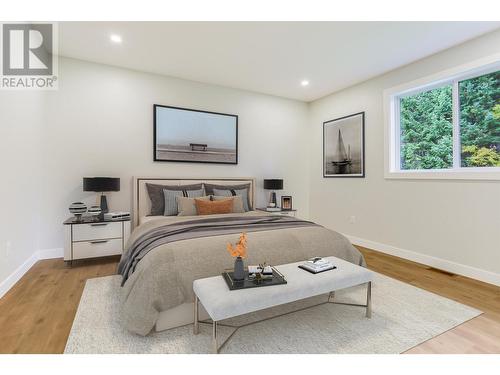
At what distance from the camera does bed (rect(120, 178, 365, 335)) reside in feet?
5.78

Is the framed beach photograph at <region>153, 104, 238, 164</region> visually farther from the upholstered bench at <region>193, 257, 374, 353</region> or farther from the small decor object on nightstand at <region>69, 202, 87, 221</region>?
the upholstered bench at <region>193, 257, 374, 353</region>

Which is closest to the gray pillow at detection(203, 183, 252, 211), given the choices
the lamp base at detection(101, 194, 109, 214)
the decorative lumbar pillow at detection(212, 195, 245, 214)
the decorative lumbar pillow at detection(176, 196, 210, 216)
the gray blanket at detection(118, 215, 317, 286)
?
the decorative lumbar pillow at detection(212, 195, 245, 214)

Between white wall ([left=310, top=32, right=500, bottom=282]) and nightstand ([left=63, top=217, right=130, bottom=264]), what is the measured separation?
3.48 meters

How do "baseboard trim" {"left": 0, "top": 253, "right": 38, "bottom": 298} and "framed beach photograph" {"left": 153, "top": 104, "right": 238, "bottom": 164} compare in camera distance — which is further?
"framed beach photograph" {"left": 153, "top": 104, "right": 238, "bottom": 164}

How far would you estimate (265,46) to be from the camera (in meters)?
3.08

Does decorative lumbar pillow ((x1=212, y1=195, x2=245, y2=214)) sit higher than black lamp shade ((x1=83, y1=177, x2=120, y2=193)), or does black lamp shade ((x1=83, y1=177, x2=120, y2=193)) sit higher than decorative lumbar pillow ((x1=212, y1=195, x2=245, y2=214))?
black lamp shade ((x1=83, y1=177, x2=120, y2=193))

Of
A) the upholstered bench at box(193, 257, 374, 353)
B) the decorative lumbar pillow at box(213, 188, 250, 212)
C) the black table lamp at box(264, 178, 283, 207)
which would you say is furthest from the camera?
the black table lamp at box(264, 178, 283, 207)

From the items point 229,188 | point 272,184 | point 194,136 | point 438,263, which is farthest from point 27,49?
point 438,263

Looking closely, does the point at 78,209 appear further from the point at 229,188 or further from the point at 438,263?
the point at 438,263

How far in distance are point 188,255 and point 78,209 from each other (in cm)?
217

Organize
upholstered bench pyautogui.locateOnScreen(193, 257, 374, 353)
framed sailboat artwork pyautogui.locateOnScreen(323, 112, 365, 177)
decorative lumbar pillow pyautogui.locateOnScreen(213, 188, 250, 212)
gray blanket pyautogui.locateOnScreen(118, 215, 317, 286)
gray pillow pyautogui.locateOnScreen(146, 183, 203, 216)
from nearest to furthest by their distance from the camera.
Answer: upholstered bench pyautogui.locateOnScreen(193, 257, 374, 353)
gray blanket pyautogui.locateOnScreen(118, 215, 317, 286)
gray pillow pyautogui.locateOnScreen(146, 183, 203, 216)
decorative lumbar pillow pyautogui.locateOnScreen(213, 188, 250, 212)
framed sailboat artwork pyautogui.locateOnScreen(323, 112, 365, 177)

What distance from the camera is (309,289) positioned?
1.70 metres

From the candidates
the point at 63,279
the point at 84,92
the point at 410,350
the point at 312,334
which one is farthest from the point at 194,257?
the point at 84,92
